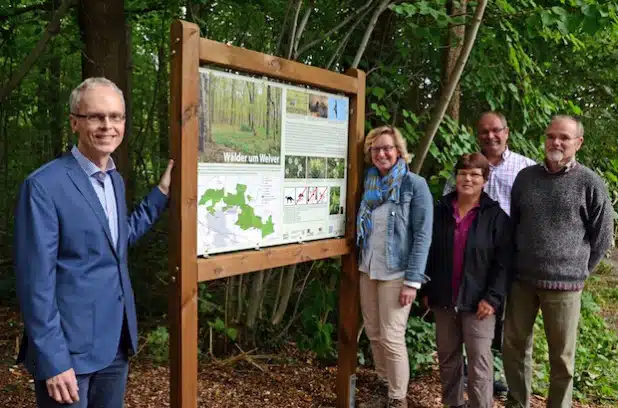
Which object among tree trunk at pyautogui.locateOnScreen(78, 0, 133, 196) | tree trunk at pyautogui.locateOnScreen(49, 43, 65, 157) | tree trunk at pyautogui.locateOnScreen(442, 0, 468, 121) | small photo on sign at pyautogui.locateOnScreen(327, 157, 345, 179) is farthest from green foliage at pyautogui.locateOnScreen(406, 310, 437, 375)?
tree trunk at pyautogui.locateOnScreen(49, 43, 65, 157)

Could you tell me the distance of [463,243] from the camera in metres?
3.80

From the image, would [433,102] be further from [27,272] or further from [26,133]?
[26,133]

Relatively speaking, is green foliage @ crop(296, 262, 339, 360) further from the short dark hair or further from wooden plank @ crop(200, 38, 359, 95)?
wooden plank @ crop(200, 38, 359, 95)

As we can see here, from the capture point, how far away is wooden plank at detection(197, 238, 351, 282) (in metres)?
2.92

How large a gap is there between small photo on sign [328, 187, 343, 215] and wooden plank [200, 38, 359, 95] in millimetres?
659

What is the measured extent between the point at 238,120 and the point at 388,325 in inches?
68.9

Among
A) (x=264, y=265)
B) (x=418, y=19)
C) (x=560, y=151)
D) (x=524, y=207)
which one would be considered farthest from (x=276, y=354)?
(x=418, y=19)

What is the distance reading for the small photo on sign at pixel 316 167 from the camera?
3585mm

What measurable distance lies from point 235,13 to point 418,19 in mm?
1810

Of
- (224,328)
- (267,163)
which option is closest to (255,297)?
(224,328)

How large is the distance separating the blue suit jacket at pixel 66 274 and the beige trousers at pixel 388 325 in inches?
75.4

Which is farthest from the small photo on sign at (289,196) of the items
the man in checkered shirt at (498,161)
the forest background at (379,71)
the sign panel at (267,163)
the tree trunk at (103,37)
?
the tree trunk at (103,37)

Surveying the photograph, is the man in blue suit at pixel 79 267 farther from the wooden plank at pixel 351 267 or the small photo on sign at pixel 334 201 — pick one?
the wooden plank at pixel 351 267

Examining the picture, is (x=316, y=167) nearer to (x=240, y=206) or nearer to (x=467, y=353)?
(x=240, y=206)
